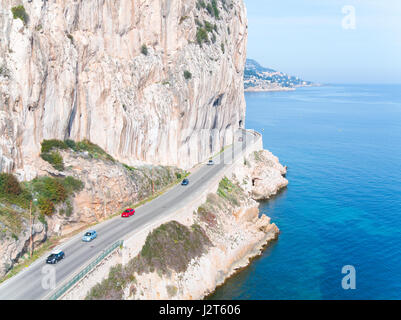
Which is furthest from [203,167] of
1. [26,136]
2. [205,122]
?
[26,136]

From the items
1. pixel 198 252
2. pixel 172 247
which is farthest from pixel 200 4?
pixel 172 247

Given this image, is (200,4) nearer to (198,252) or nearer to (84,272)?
(198,252)

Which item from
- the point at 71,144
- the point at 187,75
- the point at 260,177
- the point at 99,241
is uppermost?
the point at 187,75

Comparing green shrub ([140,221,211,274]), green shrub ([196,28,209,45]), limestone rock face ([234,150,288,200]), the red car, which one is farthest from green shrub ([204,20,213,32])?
the red car

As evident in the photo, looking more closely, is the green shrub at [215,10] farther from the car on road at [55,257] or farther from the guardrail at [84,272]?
the car on road at [55,257]

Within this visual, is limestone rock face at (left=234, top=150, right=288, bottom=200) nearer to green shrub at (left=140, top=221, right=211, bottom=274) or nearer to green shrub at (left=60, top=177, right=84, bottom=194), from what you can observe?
green shrub at (left=140, top=221, right=211, bottom=274)

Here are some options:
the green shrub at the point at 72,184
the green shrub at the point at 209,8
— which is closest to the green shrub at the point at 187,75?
the green shrub at the point at 209,8
